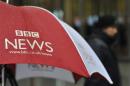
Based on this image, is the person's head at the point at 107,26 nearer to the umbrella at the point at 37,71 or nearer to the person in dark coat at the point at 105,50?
the person in dark coat at the point at 105,50

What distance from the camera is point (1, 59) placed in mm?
4086

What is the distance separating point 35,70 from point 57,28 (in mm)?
906

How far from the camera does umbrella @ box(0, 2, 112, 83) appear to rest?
164 inches

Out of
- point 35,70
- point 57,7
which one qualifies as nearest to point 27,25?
point 35,70

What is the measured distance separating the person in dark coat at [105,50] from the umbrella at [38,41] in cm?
162

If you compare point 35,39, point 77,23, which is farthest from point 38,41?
point 77,23

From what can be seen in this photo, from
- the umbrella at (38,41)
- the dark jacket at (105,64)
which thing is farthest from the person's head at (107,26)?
the umbrella at (38,41)

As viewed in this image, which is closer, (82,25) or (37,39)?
(37,39)

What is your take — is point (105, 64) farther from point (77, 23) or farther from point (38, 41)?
point (77, 23)

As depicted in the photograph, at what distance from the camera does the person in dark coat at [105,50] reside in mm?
6398

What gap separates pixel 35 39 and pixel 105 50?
228 centimetres

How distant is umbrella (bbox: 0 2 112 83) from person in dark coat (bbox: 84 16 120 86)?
5.32 feet

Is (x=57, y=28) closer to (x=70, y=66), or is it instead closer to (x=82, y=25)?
(x=70, y=66)

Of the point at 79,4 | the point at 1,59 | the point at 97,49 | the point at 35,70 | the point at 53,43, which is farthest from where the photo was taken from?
the point at 79,4
